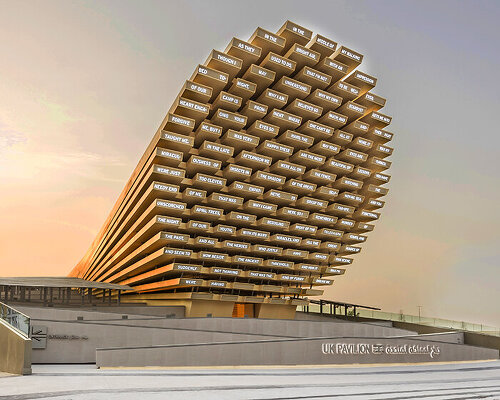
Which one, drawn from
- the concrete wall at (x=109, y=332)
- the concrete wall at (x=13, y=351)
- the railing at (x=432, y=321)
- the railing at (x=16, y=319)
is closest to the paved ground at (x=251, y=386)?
the concrete wall at (x=13, y=351)

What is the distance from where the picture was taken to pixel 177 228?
31484mm

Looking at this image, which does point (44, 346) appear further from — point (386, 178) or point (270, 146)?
point (386, 178)

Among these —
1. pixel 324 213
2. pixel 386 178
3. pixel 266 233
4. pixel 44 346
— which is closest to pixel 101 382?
pixel 44 346

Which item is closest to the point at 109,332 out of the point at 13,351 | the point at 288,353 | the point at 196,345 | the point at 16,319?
the point at 196,345

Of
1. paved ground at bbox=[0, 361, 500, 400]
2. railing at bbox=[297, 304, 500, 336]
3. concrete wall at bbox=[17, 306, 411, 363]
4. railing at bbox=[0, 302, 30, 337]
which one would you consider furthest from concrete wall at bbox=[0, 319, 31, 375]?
railing at bbox=[297, 304, 500, 336]

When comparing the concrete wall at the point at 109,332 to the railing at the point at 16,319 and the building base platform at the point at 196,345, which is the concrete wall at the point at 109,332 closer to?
the building base platform at the point at 196,345

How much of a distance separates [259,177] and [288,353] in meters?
13.1

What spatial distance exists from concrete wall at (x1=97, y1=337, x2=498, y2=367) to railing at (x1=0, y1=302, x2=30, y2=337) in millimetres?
3004

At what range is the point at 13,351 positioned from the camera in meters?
17.5

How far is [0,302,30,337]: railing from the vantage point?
17.8m

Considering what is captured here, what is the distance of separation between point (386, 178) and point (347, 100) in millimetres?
6996

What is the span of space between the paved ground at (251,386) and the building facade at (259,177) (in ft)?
44.1

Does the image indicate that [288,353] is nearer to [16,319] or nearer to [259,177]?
[16,319]

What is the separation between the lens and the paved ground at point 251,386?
12.1 meters
